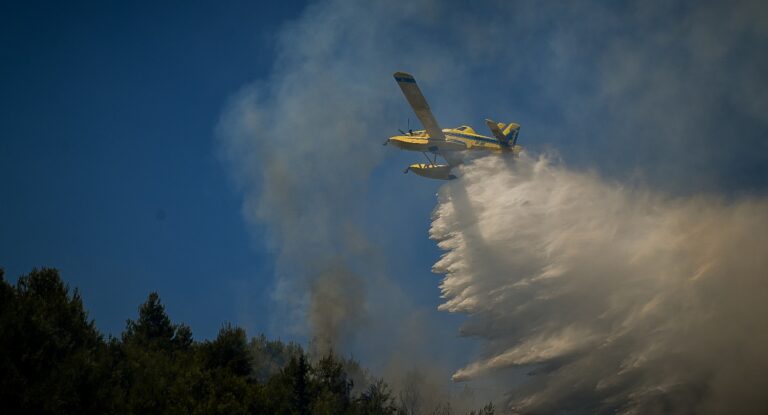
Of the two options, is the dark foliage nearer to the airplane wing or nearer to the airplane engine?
the airplane engine

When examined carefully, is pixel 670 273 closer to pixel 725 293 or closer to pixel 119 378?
pixel 725 293

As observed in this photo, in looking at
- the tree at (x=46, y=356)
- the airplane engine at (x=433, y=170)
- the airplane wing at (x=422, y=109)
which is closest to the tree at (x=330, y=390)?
the tree at (x=46, y=356)

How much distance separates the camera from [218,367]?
47.0 metres

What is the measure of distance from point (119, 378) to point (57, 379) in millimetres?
5699

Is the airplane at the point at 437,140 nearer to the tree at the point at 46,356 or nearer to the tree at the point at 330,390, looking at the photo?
the tree at the point at 330,390

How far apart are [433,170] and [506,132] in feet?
25.5

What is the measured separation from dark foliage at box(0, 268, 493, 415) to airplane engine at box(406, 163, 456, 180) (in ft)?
58.5

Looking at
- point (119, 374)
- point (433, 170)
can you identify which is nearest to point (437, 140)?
point (433, 170)

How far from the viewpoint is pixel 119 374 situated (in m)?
43.8

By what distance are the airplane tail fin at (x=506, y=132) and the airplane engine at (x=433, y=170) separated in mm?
5178

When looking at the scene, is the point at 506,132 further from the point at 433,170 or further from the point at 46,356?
the point at 46,356

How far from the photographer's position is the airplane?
208 feet

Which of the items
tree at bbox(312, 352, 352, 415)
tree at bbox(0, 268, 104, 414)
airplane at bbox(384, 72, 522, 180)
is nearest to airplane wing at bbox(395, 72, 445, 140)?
airplane at bbox(384, 72, 522, 180)

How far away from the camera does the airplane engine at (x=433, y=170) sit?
208ft
